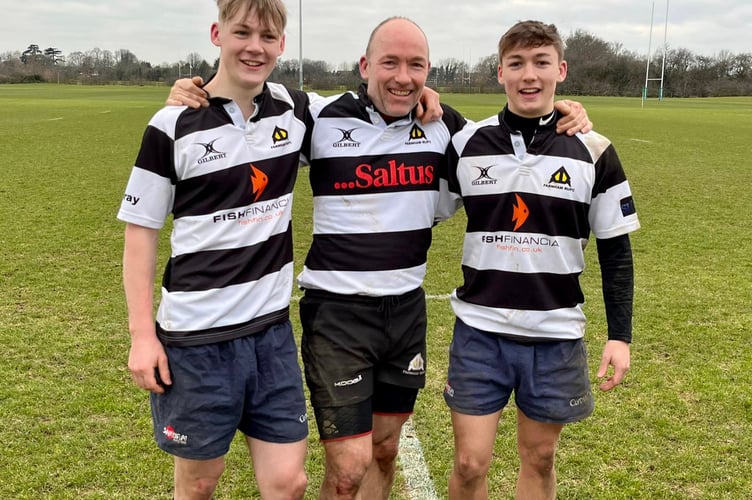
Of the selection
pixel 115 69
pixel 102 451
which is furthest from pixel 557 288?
pixel 115 69

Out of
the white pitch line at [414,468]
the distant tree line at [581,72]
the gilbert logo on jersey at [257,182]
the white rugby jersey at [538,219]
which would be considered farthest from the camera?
the distant tree line at [581,72]

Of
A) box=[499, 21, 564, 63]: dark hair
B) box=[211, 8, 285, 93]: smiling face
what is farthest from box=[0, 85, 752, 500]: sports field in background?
box=[499, 21, 564, 63]: dark hair

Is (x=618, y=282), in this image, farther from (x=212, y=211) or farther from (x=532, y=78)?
(x=212, y=211)

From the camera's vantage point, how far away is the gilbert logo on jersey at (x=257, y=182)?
2488 mm

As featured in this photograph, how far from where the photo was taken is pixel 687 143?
20250 mm

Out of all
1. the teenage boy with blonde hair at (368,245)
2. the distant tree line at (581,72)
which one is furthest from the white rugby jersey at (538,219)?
the distant tree line at (581,72)

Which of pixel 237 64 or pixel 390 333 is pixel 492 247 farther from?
pixel 237 64

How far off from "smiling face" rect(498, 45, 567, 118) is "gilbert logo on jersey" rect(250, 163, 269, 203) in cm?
108

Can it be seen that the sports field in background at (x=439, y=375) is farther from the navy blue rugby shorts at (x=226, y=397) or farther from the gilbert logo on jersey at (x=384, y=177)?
the gilbert logo on jersey at (x=384, y=177)

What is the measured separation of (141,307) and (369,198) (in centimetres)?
100

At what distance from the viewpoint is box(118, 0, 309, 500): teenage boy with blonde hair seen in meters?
2.41

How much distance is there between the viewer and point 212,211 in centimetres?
244

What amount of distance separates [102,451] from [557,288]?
257 centimetres

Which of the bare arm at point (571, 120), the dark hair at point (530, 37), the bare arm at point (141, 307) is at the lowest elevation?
the bare arm at point (141, 307)
